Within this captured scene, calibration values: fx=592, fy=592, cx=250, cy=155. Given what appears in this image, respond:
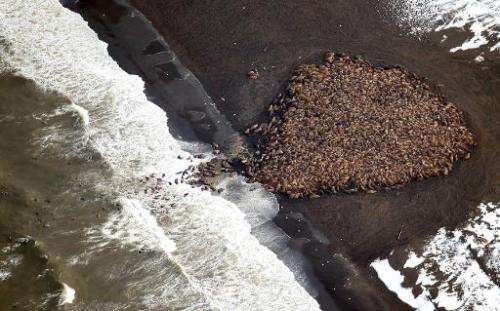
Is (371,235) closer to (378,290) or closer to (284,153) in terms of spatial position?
(378,290)

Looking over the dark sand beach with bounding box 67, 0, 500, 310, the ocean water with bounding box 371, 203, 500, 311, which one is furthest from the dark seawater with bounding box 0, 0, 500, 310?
the ocean water with bounding box 371, 203, 500, 311

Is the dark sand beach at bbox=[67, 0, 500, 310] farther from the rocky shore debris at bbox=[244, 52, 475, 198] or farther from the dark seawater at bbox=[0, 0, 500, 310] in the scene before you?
the rocky shore debris at bbox=[244, 52, 475, 198]

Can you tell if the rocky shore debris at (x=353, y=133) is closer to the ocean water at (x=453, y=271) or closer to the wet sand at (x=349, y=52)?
the wet sand at (x=349, y=52)

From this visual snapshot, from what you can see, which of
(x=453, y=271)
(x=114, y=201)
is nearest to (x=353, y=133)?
(x=453, y=271)

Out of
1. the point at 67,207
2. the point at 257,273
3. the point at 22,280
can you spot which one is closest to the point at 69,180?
the point at 67,207

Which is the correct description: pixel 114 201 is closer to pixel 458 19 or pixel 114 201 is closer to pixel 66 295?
pixel 66 295

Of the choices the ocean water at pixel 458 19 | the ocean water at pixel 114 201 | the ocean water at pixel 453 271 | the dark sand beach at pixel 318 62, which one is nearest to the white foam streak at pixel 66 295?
the ocean water at pixel 114 201
